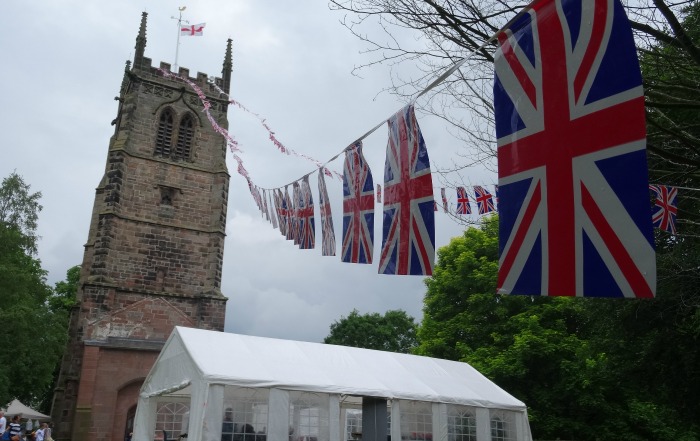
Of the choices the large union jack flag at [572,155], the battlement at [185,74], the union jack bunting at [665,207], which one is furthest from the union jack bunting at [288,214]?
the battlement at [185,74]

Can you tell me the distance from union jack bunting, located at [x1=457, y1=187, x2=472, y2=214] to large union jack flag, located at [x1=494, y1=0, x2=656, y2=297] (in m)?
6.97

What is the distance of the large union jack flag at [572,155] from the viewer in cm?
292

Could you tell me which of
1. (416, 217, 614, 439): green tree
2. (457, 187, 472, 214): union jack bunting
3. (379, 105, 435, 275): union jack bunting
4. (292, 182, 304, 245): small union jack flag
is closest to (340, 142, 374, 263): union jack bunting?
(379, 105, 435, 275): union jack bunting

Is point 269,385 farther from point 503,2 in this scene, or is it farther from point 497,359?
point 497,359

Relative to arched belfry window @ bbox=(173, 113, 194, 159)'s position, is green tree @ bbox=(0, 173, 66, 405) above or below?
below

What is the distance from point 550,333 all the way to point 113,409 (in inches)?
571

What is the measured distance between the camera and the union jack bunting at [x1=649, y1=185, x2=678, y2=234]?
284 inches

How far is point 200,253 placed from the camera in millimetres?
23812

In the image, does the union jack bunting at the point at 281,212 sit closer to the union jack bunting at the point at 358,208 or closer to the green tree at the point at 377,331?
the union jack bunting at the point at 358,208

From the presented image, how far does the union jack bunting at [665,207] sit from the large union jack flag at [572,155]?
14.3 feet

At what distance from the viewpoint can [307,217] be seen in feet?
31.4

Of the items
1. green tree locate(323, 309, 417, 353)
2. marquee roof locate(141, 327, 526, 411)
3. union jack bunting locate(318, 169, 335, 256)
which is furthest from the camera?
green tree locate(323, 309, 417, 353)

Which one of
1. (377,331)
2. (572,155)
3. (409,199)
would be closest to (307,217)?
(409,199)

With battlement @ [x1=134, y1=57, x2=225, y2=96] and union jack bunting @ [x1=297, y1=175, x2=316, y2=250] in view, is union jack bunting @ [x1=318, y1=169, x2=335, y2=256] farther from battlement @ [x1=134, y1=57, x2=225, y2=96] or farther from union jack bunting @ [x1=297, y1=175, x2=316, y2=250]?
battlement @ [x1=134, y1=57, x2=225, y2=96]
